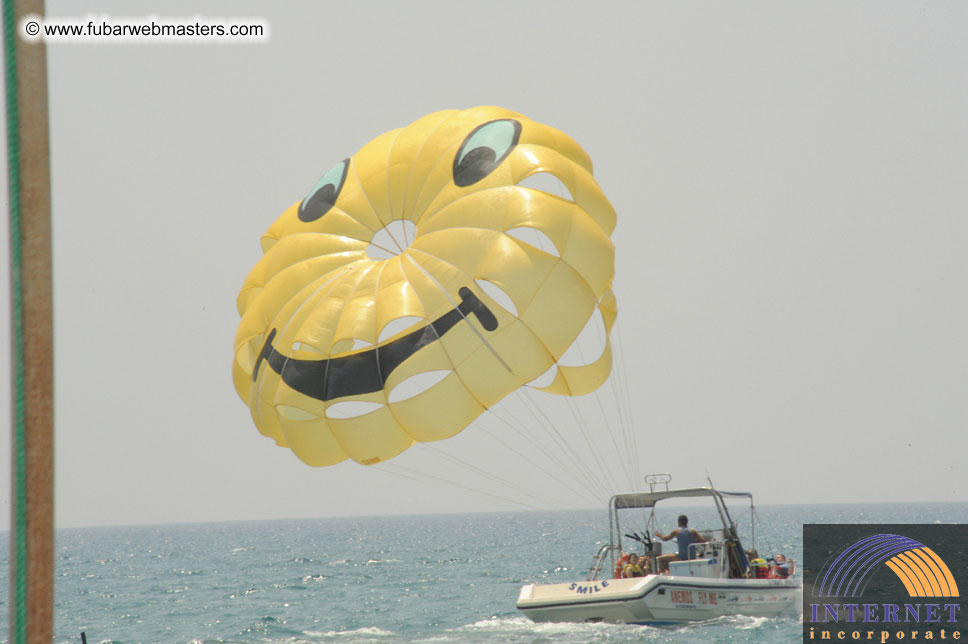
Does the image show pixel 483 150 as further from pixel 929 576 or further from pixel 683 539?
pixel 929 576

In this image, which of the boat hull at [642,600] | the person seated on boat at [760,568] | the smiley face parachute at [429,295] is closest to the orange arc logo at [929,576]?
the person seated on boat at [760,568]

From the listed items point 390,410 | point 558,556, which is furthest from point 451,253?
point 558,556

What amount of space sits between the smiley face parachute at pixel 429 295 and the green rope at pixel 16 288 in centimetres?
870

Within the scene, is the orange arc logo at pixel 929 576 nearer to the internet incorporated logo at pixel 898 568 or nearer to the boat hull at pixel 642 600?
the internet incorporated logo at pixel 898 568

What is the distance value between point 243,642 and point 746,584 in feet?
30.0

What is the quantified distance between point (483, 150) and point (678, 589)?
6.68 metres

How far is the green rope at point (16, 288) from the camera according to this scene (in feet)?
9.98

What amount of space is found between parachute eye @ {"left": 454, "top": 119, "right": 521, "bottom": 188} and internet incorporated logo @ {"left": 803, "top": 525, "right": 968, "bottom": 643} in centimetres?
818

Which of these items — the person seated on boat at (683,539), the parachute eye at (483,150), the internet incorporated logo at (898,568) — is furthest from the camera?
the internet incorporated logo at (898,568)

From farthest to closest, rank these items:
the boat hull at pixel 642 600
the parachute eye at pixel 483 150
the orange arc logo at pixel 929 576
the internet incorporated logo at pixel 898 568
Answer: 1. the orange arc logo at pixel 929 576
2. the internet incorporated logo at pixel 898 568
3. the boat hull at pixel 642 600
4. the parachute eye at pixel 483 150

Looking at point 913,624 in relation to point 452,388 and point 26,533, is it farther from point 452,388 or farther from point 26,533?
point 26,533

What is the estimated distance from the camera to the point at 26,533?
3.09 meters

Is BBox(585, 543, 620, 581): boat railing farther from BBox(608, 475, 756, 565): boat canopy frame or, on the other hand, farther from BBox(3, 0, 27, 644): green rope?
BBox(3, 0, 27, 644): green rope

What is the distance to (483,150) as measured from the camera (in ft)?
43.6
